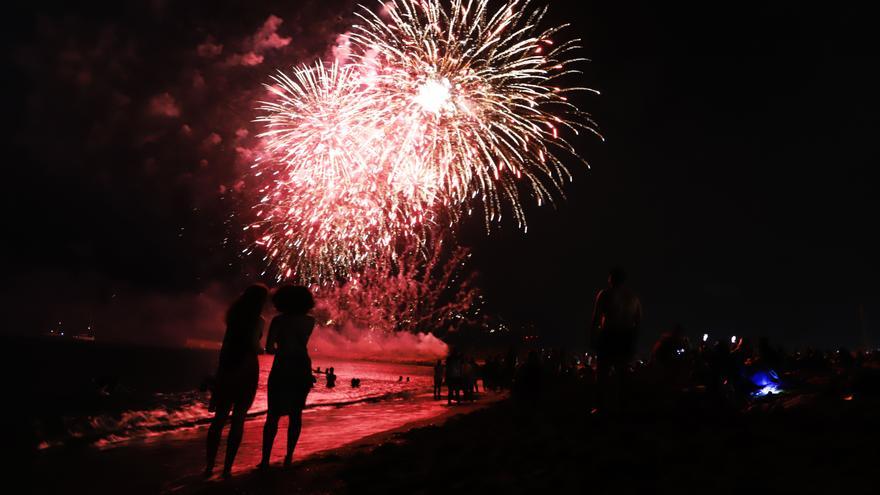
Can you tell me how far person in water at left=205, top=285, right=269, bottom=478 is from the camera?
6578 millimetres

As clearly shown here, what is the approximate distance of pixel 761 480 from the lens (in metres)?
3.91

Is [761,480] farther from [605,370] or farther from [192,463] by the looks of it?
[192,463]

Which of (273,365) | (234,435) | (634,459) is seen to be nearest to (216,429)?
(234,435)

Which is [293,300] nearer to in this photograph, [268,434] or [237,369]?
[237,369]

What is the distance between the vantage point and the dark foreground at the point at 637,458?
404cm

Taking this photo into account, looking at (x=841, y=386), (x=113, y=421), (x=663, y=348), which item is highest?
(x=663, y=348)

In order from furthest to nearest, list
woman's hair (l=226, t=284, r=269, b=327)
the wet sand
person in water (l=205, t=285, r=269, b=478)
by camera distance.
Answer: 1. the wet sand
2. woman's hair (l=226, t=284, r=269, b=327)
3. person in water (l=205, t=285, r=269, b=478)

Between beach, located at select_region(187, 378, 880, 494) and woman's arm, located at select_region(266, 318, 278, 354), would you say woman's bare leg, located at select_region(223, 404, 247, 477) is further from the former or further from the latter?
woman's arm, located at select_region(266, 318, 278, 354)

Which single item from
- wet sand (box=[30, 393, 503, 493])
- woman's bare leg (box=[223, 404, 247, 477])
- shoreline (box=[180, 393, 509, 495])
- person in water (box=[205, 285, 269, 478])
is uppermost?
person in water (box=[205, 285, 269, 478])

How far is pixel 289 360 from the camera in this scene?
6.56m

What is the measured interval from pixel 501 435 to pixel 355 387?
1763 inches

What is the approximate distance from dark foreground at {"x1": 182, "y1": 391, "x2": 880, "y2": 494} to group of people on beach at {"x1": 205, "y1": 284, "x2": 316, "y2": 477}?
57cm

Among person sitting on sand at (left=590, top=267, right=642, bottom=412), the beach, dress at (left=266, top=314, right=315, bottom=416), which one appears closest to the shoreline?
the beach

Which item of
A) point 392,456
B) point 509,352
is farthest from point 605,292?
point 509,352
